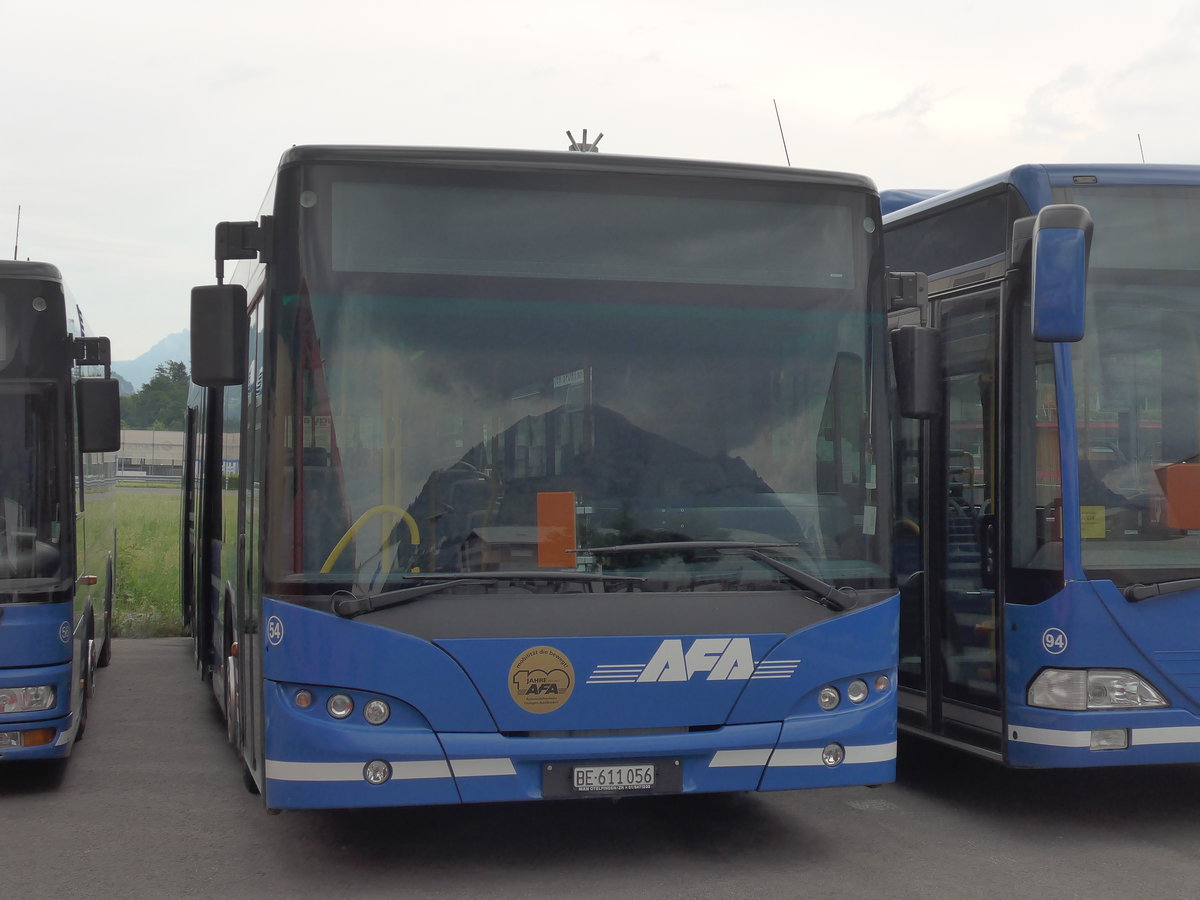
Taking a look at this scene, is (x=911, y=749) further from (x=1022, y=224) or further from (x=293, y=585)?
(x=293, y=585)

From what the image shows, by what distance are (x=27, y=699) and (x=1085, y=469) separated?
5.50 m

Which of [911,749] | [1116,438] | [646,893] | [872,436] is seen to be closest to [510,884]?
[646,893]

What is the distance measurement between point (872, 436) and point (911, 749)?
383 centimetres

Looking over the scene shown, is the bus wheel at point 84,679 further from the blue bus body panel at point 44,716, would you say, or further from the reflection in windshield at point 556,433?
the reflection in windshield at point 556,433

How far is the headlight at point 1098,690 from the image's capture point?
22.5ft

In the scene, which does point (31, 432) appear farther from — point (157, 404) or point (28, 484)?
point (157, 404)

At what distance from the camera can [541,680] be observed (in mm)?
6055

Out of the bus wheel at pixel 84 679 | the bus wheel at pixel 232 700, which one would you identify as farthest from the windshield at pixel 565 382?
the bus wheel at pixel 84 679

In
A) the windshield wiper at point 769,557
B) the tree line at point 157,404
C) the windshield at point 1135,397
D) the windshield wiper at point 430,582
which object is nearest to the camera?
the windshield wiper at point 430,582

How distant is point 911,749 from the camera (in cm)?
969

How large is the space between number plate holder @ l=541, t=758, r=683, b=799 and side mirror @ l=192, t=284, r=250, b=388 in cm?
212

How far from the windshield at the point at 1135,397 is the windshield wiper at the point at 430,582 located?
245 centimetres

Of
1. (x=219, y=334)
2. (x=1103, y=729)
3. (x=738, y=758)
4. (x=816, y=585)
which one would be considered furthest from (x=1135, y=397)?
(x=219, y=334)

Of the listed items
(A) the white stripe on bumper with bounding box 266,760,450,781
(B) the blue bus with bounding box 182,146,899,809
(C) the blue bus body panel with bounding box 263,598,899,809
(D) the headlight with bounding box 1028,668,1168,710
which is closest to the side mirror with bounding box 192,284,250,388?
(B) the blue bus with bounding box 182,146,899,809
